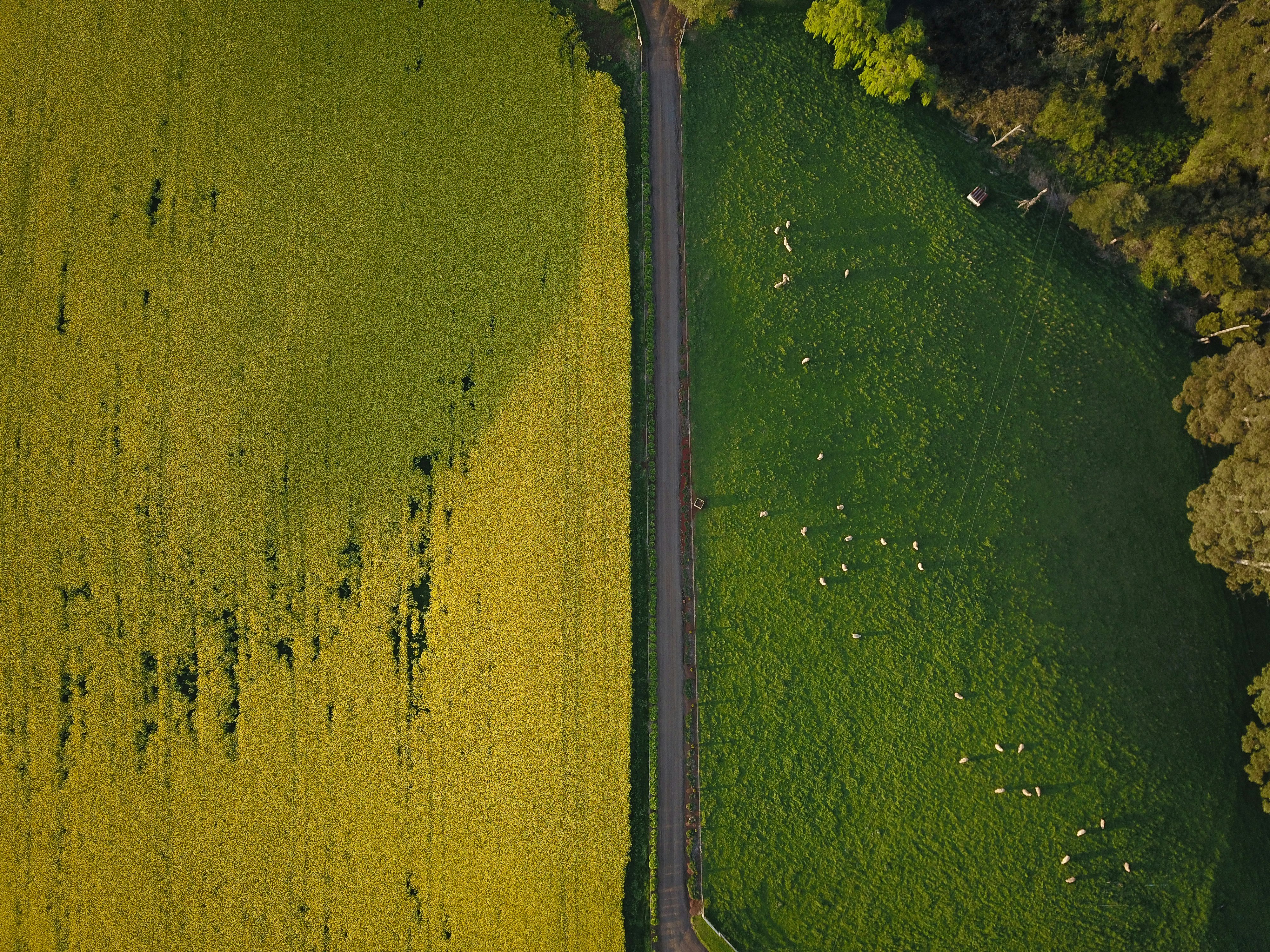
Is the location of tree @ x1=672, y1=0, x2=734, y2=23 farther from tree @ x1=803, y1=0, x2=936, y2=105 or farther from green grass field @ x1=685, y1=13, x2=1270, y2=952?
tree @ x1=803, y1=0, x2=936, y2=105

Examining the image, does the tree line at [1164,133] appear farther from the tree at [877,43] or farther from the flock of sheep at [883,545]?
the flock of sheep at [883,545]

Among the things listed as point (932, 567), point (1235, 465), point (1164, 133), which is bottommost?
point (932, 567)

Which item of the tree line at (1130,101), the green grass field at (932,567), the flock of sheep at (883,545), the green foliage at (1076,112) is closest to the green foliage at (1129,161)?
the tree line at (1130,101)

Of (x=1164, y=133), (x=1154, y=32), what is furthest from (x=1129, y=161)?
(x=1154, y=32)

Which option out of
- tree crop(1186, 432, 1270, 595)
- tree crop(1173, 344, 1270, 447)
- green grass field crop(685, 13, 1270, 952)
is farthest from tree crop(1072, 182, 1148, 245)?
tree crop(1186, 432, 1270, 595)

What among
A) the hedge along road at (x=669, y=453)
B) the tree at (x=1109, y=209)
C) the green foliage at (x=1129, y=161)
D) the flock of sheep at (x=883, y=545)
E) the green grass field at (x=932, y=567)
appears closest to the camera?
the flock of sheep at (x=883, y=545)

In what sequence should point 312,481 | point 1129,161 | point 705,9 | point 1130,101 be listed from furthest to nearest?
point 1130,101
point 312,481
point 1129,161
point 705,9

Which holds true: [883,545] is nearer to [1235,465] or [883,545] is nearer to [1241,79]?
[1235,465]
